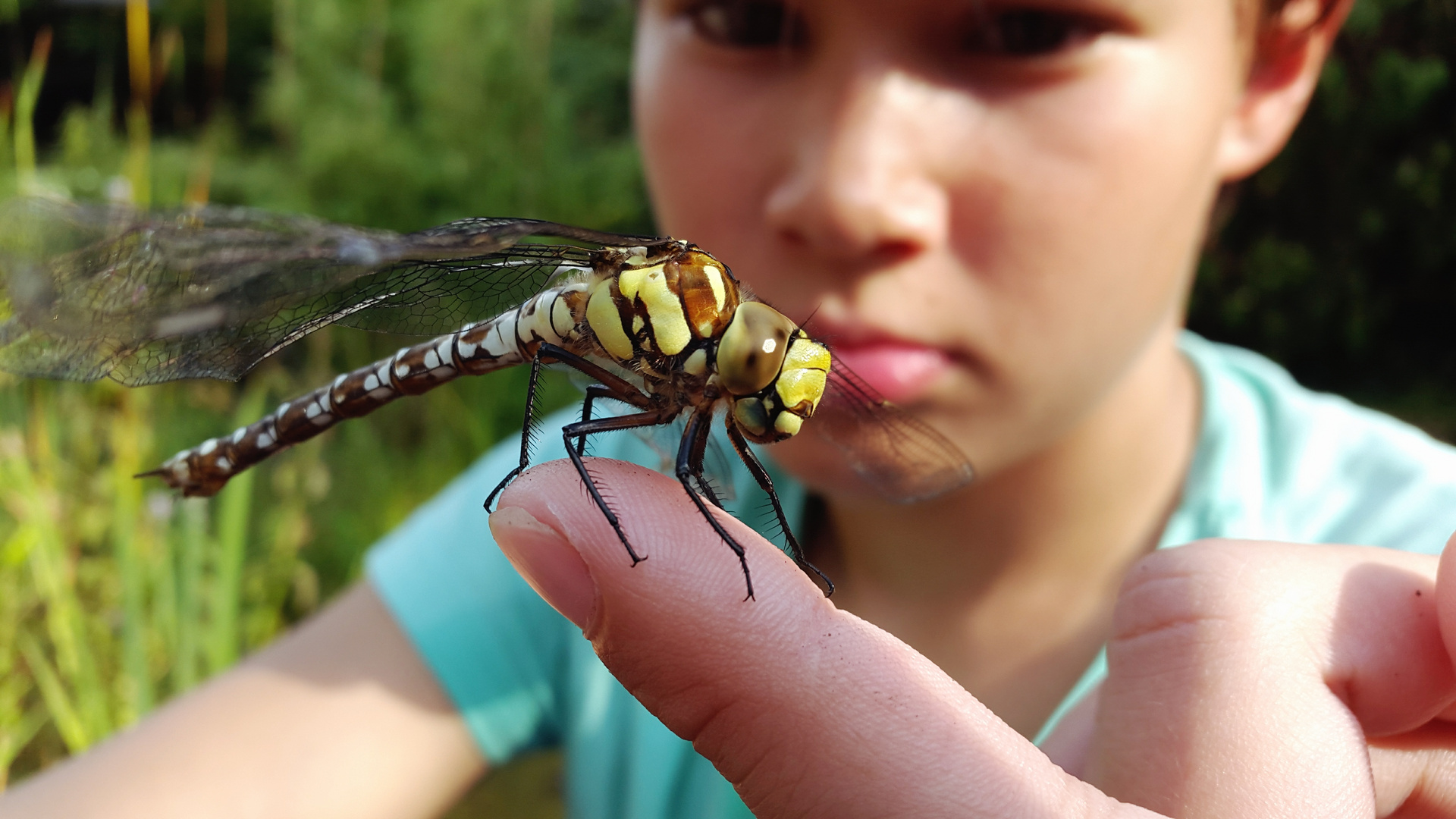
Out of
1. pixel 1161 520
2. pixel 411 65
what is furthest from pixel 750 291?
pixel 411 65

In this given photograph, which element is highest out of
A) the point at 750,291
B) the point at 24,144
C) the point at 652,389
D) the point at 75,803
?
the point at 750,291

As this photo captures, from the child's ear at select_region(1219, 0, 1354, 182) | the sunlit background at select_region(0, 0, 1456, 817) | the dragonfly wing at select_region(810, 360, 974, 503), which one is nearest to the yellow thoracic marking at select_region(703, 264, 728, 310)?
the dragonfly wing at select_region(810, 360, 974, 503)

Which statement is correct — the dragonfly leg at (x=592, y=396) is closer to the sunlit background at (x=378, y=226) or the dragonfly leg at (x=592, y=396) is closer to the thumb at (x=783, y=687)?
the thumb at (x=783, y=687)

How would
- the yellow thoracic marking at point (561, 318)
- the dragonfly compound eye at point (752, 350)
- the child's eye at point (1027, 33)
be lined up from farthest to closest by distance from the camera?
the child's eye at point (1027, 33)
the yellow thoracic marking at point (561, 318)
the dragonfly compound eye at point (752, 350)

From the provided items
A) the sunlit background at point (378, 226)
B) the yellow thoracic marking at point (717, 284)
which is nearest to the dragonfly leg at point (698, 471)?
the yellow thoracic marking at point (717, 284)

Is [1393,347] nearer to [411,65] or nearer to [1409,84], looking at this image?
[1409,84]

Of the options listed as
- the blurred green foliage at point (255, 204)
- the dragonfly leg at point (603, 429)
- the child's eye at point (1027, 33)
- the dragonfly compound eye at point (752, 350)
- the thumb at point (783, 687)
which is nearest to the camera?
the thumb at point (783, 687)

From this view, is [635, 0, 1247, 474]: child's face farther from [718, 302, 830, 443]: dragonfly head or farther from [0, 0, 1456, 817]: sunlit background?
[0, 0, 1456, 817]: sunlit background
